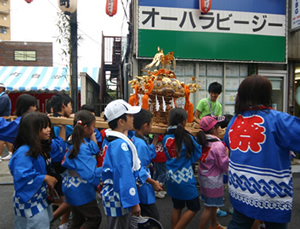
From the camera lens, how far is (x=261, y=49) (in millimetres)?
6898

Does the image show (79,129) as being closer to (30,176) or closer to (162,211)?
(30,176)

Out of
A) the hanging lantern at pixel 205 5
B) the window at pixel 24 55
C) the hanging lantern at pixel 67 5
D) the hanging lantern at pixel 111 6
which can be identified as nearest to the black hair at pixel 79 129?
the hanging lantern at pixel 67 5

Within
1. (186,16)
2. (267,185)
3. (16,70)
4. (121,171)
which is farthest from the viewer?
(16,70)

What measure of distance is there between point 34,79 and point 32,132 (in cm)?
967

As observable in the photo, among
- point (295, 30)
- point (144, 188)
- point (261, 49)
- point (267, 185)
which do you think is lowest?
point (144, 188)

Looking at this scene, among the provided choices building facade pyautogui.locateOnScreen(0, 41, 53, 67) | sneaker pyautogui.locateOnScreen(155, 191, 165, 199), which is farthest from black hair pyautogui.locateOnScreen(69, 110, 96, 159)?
building facade pyautogui.locateOnScreen(0, 41, 53, 67)

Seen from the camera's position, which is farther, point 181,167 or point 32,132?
point 181,167

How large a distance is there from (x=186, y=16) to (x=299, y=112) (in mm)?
5190

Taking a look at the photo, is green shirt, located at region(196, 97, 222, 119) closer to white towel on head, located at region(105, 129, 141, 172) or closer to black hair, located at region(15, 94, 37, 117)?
white towel on head, located at region(105, 129, 141, 172)

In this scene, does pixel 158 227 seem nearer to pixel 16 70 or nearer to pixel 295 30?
pixel 295 30

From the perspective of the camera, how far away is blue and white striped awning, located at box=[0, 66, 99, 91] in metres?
9.87

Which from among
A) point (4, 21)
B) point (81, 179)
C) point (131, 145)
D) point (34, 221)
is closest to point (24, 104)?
point (81, 179)

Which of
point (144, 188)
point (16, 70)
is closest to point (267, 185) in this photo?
point (144, 188)

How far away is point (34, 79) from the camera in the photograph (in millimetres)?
10742
